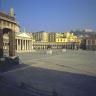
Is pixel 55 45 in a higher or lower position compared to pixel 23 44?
lower

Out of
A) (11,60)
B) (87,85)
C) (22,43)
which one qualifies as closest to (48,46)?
(22,43)

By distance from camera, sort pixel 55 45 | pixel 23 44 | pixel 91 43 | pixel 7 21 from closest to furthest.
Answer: pixel 7 21
pixel 23 44
pixel 91 43
pixel 55 45

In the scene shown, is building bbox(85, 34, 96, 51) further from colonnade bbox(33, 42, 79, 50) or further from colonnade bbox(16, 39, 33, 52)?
colonnade bbox(16, 39, 33, 52)

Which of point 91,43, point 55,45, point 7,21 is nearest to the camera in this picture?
point 7,21

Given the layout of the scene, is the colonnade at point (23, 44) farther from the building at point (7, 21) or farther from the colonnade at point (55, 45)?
the building at point (7, 21)

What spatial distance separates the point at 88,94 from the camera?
1459cm

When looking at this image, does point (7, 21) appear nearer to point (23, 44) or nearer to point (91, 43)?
point (23, 44)

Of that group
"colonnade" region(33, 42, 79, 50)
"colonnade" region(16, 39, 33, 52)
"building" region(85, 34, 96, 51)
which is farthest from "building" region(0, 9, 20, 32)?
"colonnade" region(33, 42, 79, 50)

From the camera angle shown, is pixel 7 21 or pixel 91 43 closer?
pixel 7 21

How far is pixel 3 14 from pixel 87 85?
12.8m

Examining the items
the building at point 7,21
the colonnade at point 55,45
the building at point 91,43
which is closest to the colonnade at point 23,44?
the colonnade at point 55,45

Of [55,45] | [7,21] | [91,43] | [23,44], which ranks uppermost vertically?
[7,21]

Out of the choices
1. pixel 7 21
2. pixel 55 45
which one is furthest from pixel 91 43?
pixel 7 21

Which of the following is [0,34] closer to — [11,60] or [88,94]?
[11,60]
